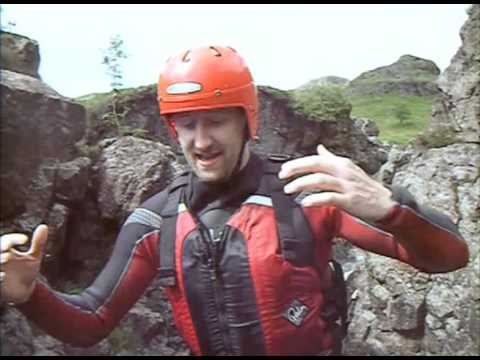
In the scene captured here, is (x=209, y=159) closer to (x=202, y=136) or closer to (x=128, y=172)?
(x=202, y=136)

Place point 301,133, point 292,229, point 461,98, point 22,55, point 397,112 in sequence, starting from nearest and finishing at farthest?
point 292,229 < point 22,55 < point 397,112 < point 461,98 < point 301,133

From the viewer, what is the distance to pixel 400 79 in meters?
5.39

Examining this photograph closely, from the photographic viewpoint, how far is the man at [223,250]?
4.24 feet

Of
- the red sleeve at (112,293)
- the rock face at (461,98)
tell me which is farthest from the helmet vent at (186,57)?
the rock face at (461,98)

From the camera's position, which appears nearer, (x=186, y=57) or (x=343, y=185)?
(x=343, y=185)

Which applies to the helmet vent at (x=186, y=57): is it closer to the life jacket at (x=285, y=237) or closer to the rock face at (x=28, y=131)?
the life jacket at (x=285, y=237)

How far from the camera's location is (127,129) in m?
5.93

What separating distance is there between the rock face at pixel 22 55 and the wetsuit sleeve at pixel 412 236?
3192 millimetres

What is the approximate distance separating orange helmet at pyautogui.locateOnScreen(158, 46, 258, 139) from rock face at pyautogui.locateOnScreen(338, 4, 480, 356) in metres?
3.84

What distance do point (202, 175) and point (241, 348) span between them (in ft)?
1.24

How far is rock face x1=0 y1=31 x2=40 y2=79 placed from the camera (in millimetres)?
4066

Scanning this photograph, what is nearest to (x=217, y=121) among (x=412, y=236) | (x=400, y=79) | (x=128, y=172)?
(x=412, y=236)

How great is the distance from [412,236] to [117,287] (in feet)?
2.15

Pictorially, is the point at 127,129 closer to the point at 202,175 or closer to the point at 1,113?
the point at 1,113
